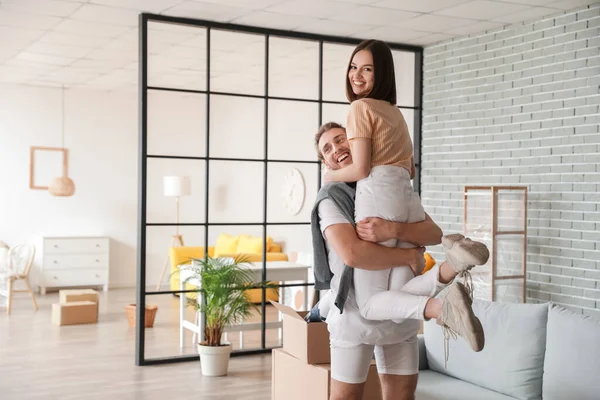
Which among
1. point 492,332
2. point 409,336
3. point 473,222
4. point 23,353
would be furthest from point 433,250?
point 409,336

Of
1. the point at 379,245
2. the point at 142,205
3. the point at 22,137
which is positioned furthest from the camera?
the point at 22,137

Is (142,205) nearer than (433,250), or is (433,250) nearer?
(142,205)

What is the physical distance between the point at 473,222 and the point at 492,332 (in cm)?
222

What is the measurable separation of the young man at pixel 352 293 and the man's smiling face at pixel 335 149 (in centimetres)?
15

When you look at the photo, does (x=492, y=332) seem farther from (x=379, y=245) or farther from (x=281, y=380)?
(x=379, y=245)

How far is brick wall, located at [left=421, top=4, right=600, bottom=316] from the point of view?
5.10 m

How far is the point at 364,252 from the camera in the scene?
221 centimetres

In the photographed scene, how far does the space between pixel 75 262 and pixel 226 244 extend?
2.07 metres

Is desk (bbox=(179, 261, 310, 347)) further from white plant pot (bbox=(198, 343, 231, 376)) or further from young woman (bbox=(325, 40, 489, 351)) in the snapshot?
young woman (bbox=(325, 40, 489, 351))

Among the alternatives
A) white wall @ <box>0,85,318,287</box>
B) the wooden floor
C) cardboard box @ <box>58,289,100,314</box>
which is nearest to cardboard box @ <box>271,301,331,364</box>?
the wooden floor

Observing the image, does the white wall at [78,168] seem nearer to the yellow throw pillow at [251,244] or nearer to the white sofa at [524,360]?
the yellow throw pillow at [251,244]

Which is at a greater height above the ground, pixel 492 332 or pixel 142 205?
pixel 142 205

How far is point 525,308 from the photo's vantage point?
3600 millimetres

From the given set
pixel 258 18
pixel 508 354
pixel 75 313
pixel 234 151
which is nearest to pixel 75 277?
pixel 75 313
